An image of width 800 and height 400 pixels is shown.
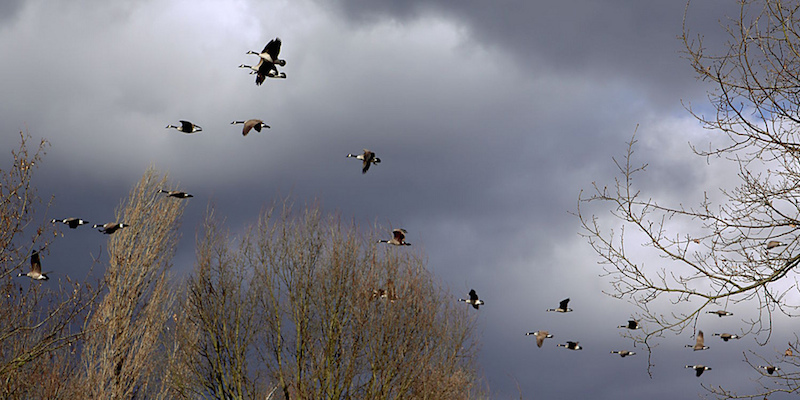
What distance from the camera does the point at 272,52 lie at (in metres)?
12.1

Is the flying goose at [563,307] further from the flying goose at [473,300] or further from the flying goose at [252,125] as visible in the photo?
the flying goose at [252,125]

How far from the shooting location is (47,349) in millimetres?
11984

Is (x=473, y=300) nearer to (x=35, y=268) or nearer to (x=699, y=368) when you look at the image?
(x=699, y=368)

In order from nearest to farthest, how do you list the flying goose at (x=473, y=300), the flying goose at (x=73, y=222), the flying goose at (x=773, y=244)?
the flying goose at (x=773, y=244) → the flying goose at (x=73, y=222) → the flying goose at (x=473, y=300)

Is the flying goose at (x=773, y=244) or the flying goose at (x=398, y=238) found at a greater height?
the flying goose at (x=398, y=238)

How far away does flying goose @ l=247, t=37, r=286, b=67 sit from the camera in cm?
1194

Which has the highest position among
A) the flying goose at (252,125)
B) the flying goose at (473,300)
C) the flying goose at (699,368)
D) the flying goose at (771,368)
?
the flying goose at (252,125)

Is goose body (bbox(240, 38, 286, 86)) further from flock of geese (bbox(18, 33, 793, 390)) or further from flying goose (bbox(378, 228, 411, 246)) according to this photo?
flying goose (bbox(378, 228, 411, 246))

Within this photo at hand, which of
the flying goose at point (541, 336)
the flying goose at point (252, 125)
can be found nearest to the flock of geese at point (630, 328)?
the flying goose at point (541, 336)

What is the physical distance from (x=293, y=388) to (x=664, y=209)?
33.9 ft

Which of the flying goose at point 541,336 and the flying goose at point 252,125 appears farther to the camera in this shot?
the flying goose at point 541,336

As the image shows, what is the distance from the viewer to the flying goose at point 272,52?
11.9 m

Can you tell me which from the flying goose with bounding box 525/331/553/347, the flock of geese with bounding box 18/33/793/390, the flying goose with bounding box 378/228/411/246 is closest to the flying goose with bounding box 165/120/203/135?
the flock of geese with bounding box 18/33/793/390

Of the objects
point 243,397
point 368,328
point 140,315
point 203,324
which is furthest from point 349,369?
point 140,315
